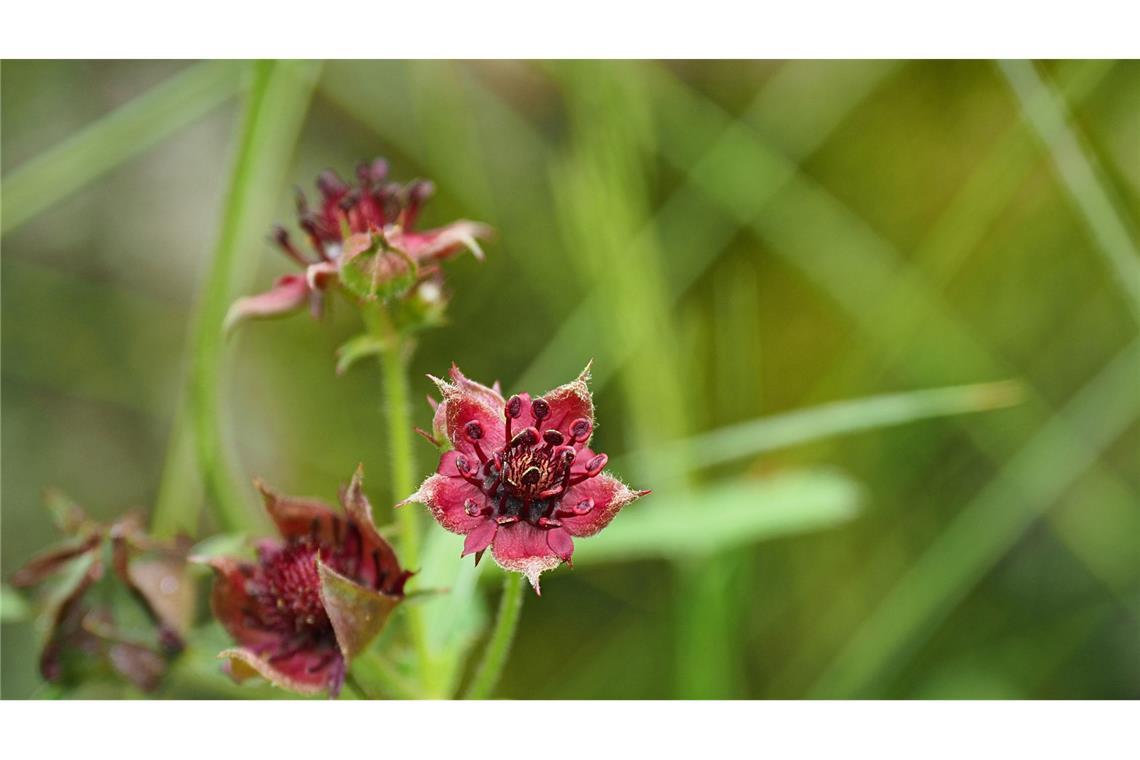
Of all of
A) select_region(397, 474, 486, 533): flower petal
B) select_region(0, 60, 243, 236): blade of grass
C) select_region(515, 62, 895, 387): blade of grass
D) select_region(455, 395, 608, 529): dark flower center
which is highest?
select_region(515, 62, 895, 387): blade of grass

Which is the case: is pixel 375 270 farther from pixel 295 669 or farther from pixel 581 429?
pixel 295 669

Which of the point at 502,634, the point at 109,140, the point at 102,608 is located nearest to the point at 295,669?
the point at 502,634

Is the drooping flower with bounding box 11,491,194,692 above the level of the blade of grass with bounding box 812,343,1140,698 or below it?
below

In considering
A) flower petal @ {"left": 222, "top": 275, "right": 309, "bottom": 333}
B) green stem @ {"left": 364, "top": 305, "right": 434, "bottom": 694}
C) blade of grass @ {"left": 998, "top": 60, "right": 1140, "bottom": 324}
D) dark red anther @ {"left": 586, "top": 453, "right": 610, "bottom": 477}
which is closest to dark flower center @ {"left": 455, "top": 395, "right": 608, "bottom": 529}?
dark red anther @ {"left": 586, "top": 453, "right": 610, "bottom": 477}

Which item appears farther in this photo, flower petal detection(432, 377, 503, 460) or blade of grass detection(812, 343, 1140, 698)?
blade of grass detection(812, 343, 1140, 698)

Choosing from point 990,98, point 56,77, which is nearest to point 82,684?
point 56,77

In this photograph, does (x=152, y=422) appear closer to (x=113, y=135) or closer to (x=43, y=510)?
(x=43, y=510)

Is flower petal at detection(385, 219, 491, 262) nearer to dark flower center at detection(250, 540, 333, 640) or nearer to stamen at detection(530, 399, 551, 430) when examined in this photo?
stamen at detection(530, 399, 551, 430)
